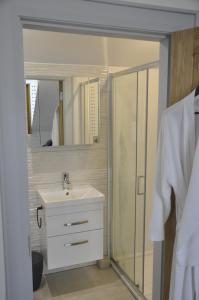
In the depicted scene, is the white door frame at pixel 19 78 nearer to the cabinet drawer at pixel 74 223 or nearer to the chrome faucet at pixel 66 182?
the cabinet drawer at pixel 74 223

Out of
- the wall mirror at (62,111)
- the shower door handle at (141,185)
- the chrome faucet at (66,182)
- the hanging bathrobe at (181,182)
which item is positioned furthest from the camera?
the chrome faucet at (66,182)

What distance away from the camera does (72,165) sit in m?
2.78

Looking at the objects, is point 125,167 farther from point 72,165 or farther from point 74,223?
point 74,223

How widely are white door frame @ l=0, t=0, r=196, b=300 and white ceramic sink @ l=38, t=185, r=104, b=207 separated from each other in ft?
3.64

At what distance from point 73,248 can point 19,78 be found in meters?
1.76

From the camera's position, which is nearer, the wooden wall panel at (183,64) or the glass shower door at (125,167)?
the wooden wall panel at (183,64)

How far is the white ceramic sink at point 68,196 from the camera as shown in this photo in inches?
92.5

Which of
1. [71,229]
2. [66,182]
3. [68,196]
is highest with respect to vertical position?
[66,182]

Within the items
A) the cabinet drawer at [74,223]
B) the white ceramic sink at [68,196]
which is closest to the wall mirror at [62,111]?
the white ceramic sink at [68,196]

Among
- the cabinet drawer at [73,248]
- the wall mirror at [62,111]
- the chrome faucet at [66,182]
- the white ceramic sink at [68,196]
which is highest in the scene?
the wall mirror at [62,111]

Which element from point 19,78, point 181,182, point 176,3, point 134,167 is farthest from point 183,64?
point 134,167

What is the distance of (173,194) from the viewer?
1438 mm

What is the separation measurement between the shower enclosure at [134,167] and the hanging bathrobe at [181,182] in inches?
39.2

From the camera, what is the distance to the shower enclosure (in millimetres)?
2363
